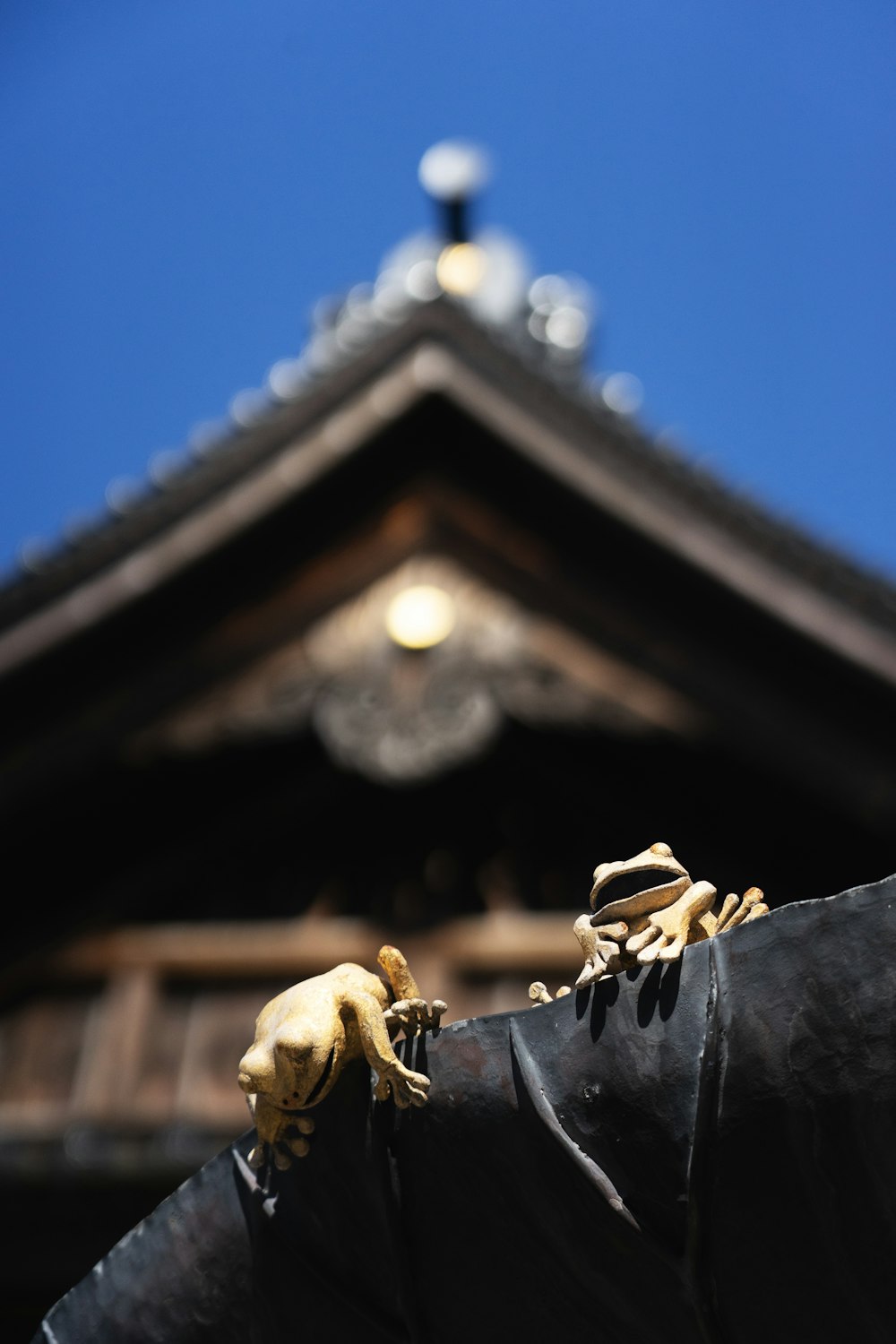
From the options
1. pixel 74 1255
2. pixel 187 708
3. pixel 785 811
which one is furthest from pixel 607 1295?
pixel 187 708

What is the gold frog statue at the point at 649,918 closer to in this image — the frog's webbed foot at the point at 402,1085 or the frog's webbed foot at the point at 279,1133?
the frog's webbed foot at the point at 402,1085

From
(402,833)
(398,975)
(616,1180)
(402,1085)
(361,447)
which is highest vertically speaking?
(361,447)

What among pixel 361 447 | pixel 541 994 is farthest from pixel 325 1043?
pixel 361 447

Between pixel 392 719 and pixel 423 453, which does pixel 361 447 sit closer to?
pixel 423 453

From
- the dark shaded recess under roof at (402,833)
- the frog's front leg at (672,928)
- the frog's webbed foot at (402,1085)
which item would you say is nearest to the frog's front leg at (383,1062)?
the frog's webbed foot at (402,1085)

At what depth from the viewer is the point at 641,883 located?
5.32ft

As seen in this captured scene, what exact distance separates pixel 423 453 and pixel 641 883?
433 centimetres

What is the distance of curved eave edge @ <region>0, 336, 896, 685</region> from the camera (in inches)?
197

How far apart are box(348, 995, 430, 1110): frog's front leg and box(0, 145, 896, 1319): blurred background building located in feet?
10.0

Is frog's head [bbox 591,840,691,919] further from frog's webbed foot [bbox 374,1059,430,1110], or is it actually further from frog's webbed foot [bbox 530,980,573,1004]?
frog's webbed foot [bbox 374,1059,430,1110]

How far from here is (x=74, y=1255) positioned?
4422mm

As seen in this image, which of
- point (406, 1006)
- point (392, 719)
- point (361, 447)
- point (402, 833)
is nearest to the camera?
point (406, 1006)

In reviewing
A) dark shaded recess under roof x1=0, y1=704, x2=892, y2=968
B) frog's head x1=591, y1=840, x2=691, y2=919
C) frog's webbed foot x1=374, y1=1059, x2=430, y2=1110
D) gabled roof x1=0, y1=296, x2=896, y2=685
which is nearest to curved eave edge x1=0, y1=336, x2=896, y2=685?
gabled roof x1=0, y1=296, x2=896, y2=685

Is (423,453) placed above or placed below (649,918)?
above
